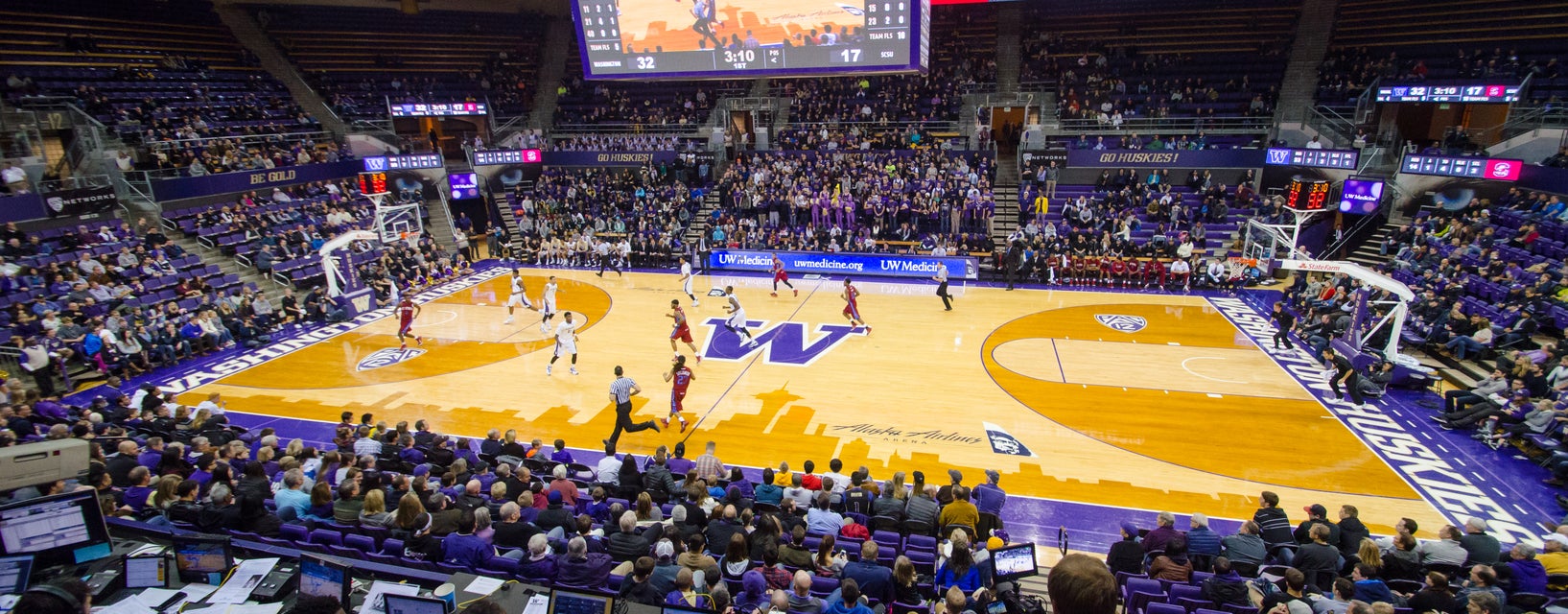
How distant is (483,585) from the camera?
5582 mm

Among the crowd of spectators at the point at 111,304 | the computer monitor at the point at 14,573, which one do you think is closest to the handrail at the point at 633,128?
the crowd of spectators at the point at 111,304

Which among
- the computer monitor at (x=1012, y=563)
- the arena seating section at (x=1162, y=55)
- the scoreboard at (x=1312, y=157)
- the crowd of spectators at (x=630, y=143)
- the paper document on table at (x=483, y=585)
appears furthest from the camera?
the crowd of spectators at (x=630, y=143)

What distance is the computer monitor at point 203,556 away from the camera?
242 inches

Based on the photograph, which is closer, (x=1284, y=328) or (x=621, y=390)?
(x=621, y=390)

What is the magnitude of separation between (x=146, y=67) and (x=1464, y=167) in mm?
43309

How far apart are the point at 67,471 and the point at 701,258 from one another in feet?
67.9

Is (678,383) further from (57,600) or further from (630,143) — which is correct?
(630,143)

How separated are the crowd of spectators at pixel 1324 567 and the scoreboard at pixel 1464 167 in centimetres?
1703

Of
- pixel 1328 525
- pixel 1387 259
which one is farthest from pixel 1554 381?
pixel 1387 259

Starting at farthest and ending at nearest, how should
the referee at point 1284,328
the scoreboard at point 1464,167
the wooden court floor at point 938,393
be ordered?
the scoreboard at point 1464,167, the referee at point 1284,328, the wooden court floor at point 938,393

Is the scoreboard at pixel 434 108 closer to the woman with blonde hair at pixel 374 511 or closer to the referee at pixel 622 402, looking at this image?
the referee at pixel 622 402

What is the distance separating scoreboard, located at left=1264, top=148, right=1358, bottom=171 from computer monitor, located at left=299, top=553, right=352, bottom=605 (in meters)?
28.3

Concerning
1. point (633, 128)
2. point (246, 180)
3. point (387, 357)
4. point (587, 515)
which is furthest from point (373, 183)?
point (587, 515)

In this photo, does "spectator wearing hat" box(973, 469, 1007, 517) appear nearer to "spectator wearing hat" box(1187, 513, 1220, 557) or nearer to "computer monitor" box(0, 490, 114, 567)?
"spectator wearing hat" box(1187, 513, 1220, 557)
